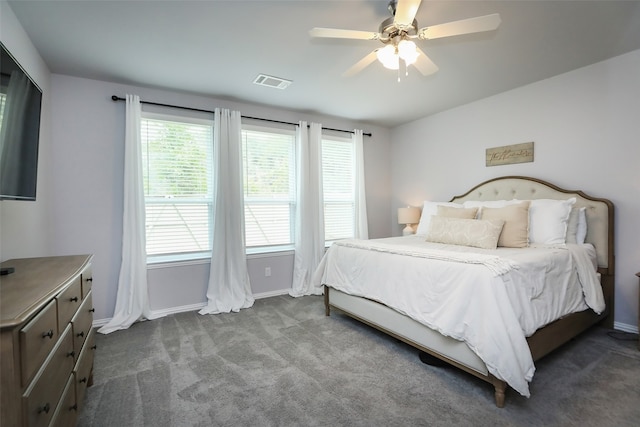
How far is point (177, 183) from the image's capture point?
3.40m

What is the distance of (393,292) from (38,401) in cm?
204

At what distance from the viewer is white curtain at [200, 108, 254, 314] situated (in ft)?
11.3

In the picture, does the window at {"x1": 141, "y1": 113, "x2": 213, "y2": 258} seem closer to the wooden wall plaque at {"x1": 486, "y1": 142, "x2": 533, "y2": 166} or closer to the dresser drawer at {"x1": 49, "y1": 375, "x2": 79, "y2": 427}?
the dresser drawer at {"x1": 49, "y1": 375, "x2": 79, "y2": 427}

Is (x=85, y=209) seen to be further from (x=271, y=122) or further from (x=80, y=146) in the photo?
(x=271, y=122)

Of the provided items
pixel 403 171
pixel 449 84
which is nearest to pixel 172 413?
pixel 449 84

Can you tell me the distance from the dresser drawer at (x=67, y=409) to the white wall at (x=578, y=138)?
4.06m

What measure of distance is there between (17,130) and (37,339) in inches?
49.7

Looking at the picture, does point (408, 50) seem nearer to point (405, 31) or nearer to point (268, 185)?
point (405, 31)

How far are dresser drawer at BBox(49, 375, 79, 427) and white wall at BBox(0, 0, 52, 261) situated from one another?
3.42 feet

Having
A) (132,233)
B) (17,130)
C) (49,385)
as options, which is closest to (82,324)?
(49,385)

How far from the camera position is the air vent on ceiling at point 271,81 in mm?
3032

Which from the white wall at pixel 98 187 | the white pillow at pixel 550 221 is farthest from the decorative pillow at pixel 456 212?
the white wall at pixel 98 187

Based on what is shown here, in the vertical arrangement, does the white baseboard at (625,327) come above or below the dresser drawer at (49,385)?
below

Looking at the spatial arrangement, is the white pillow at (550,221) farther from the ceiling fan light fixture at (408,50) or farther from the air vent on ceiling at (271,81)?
the air vent on ceiling at (271,81)
